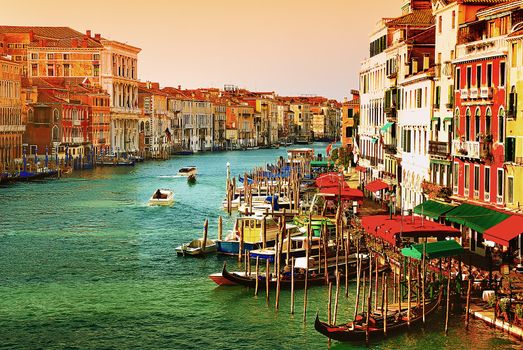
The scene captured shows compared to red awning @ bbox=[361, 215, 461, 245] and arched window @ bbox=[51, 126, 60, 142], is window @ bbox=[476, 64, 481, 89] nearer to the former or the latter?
red awning @ bbox=[361, 215, 461, 245]

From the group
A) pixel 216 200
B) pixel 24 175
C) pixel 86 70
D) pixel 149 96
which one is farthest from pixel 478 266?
pixel 149 96

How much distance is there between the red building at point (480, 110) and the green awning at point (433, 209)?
0.36m

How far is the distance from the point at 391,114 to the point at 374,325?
536 inches

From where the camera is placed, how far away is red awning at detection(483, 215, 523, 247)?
16.0 m

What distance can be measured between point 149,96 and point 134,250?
60.7 m

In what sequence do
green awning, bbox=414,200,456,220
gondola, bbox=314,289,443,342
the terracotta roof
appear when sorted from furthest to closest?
the terracotta roof → green awning, bbox=414,200,456,220 → gondola, bbox=314,289,443,342

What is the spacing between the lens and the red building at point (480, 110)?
1823 cm

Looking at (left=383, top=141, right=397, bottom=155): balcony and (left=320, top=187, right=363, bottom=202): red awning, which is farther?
(left=383, top=141, right=397, bottom=155): balcony

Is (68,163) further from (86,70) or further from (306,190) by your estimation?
(306,190)

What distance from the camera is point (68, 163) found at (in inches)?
2319

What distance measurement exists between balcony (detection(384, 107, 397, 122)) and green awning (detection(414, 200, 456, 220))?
6847 millimetres

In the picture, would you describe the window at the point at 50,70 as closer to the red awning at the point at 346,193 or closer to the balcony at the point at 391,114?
the balcony at the point at 391,114

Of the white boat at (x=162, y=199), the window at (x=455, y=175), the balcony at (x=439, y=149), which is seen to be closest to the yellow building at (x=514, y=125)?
the window at (x=455, y=175)

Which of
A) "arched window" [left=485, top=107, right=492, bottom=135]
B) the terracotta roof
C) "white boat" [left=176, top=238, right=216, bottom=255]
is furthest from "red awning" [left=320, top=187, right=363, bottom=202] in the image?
"arched window" [left=485, top=107, right=492, bottom=135]
